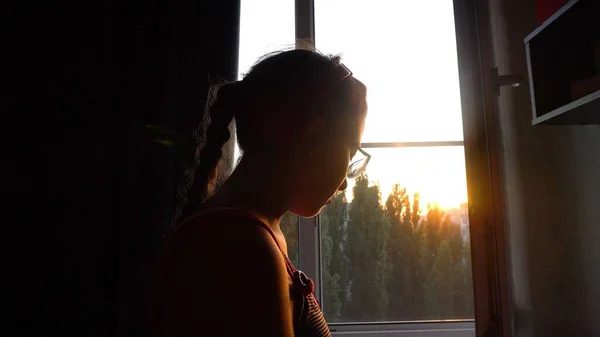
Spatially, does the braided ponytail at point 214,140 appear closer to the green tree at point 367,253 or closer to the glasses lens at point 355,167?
the glasses lens at point 355,167

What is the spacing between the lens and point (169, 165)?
4.42ft

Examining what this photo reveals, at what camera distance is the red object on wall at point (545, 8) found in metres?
1.28

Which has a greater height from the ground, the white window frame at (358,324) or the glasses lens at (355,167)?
the glasses lens at (355,167)

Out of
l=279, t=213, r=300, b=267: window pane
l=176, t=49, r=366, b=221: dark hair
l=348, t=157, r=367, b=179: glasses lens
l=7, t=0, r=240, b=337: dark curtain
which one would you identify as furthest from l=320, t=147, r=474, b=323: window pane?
l=176, t=49, r=366, b=221: dark hair

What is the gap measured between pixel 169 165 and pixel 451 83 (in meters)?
1.14

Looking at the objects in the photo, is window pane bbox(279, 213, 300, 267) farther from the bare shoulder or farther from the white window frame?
the bare shoulder

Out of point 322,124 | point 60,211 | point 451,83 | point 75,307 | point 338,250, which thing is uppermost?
point 451,83

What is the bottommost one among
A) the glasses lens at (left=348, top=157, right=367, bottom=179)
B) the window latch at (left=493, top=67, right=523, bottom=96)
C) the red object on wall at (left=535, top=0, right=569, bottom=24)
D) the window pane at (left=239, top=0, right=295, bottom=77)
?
the glasses lens at (left=348, top=157, right=367, bottom=179)

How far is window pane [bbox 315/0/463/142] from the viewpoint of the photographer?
173 cm

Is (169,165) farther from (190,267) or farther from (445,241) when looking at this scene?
(445,241)

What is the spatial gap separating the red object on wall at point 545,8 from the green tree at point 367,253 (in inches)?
31.8

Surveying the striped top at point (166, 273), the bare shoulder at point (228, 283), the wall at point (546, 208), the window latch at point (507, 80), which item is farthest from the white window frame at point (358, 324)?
the bare shoulder at point (228, 283)

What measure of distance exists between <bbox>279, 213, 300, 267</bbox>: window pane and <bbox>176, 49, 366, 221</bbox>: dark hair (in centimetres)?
90

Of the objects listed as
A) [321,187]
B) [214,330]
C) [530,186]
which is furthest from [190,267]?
[530,186]
